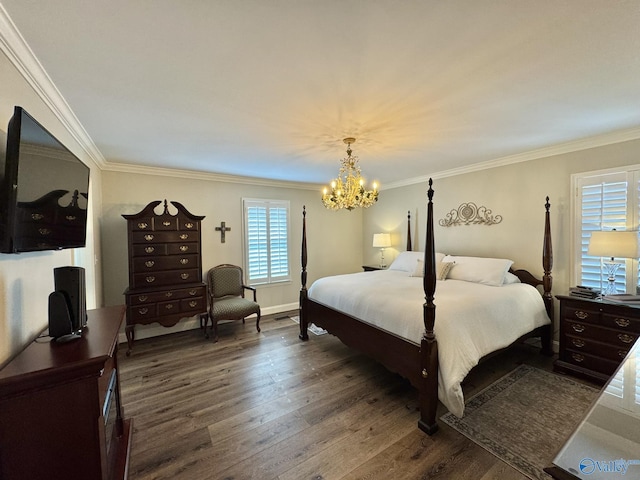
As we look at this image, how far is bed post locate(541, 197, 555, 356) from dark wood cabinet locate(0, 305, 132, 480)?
420 cm

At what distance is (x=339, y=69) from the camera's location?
5.30ft

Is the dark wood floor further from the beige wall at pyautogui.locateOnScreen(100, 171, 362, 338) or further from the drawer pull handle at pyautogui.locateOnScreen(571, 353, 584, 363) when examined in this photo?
the beige wall at pyautogui.locateOnScreen(100, 171, 362, 338)

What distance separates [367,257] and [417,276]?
87.2 inches

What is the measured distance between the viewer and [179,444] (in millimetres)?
1924

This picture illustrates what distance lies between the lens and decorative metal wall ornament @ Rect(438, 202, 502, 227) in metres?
3.89

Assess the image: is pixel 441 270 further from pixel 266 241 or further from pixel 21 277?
pixel 21 277

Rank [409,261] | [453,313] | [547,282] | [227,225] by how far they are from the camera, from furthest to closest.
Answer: [227,225]
[409,261]
[547,282]
[453,313]

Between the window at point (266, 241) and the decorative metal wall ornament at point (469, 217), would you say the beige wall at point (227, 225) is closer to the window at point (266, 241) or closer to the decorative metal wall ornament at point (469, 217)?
the window at point (266, 241)

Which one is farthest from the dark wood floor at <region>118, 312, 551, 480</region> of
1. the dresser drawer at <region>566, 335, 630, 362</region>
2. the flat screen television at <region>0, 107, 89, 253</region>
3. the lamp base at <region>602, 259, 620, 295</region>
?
A: the flat screen television at <region>0, 107, 89, 253</region>

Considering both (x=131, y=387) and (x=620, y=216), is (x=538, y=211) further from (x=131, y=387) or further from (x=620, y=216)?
(x=131, y=387)

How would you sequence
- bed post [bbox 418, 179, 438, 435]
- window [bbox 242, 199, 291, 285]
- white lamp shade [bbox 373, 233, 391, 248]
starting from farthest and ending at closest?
white lamp shade [bbox 373, 233, 391, 248], window [bbox 242, 199, 291, 285], bed post [bbox 418, 179, 438, 435]

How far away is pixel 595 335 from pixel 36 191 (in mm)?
4407

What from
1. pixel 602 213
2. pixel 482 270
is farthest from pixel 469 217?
pixel 602 213

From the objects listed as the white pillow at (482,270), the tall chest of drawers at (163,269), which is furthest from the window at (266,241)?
the white pillow at (482,270)
